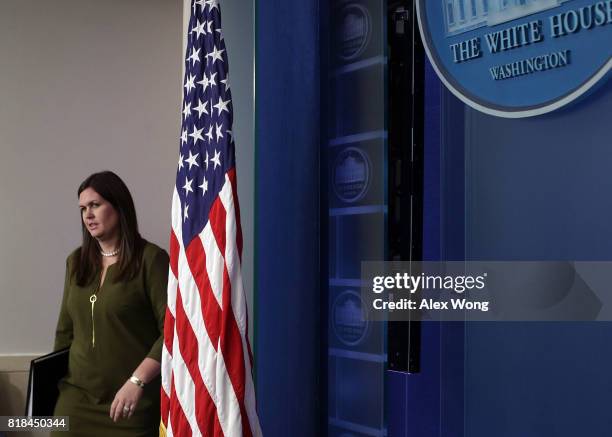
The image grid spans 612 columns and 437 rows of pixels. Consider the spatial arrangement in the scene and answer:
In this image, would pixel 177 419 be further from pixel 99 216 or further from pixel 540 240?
pixel 540 240

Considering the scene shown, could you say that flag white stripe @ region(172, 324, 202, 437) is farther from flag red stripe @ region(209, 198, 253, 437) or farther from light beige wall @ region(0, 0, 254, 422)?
light beige wall @ region(0, 0, 254, 422)

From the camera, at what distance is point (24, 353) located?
4.06 metres

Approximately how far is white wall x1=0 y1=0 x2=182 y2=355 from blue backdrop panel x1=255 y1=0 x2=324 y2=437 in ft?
5.21

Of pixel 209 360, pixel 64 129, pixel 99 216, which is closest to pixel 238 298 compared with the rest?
pixel 209 360

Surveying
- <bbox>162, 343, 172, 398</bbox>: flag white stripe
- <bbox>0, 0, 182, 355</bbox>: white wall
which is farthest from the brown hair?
<bbox>0, 0, 182, 355</bbox>: white wall

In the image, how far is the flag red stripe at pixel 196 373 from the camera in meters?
2.45

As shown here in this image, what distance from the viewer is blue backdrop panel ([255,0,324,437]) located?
2.81m

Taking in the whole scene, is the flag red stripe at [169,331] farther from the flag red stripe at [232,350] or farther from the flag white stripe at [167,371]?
the flag red stripe at [232,350]

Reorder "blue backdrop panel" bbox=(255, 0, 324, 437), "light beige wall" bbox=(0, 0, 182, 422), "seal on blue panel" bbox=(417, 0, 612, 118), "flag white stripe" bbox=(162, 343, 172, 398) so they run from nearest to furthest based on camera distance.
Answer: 1. "seal on blue panel" bbox=(417, 0, 612, 118)
2. "flag white stripe" bbox=(162, 343, 172, 398)
3. "blue backdrop panel" bbox=(255, 0, 324, 437)
4. "light beige wall" bbox=(0, 0, 182, 422)

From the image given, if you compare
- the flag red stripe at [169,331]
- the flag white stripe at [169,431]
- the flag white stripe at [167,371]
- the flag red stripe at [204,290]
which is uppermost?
the flag red stripe at [204,290]

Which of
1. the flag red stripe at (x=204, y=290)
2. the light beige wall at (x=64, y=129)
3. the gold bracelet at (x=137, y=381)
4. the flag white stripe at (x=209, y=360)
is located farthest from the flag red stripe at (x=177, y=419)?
the light beige wall at (x=64, y=129)

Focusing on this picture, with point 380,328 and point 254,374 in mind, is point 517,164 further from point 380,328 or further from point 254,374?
point 254,374

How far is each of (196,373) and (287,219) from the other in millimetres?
688

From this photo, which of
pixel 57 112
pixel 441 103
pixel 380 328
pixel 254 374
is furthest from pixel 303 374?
pixel 57 112
